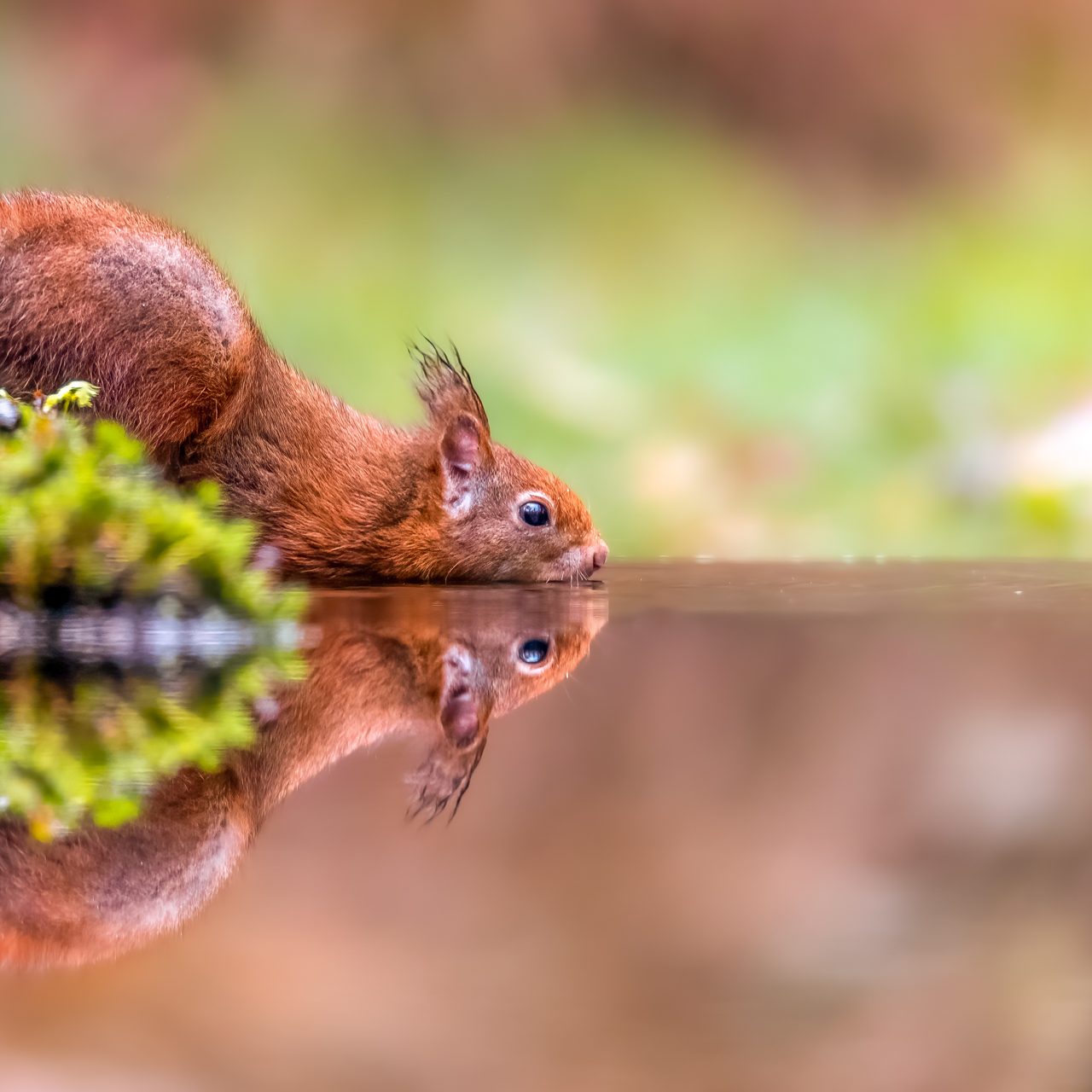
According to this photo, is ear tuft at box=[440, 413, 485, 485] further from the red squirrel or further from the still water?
the still water

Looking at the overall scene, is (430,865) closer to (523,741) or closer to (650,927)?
(650,927)

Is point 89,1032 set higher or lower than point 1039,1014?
lower

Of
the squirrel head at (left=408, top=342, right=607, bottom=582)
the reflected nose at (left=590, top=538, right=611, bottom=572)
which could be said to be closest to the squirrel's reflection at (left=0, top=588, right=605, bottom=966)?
the squirrel head at (left=408, top=342, right=607, bottom=582)

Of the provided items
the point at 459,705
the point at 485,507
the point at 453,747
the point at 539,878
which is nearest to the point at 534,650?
the point at 459,705

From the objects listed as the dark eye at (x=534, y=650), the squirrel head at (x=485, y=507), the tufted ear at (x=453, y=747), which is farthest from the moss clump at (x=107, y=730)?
the squirrel head at (x=485, y=507)

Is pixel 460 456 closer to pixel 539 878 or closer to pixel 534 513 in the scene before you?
pixel 534 513

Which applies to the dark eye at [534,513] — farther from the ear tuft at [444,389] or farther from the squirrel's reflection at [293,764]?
the squirrel's reflection at [293,764]

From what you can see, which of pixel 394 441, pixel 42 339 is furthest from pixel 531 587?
pixel 42 339
